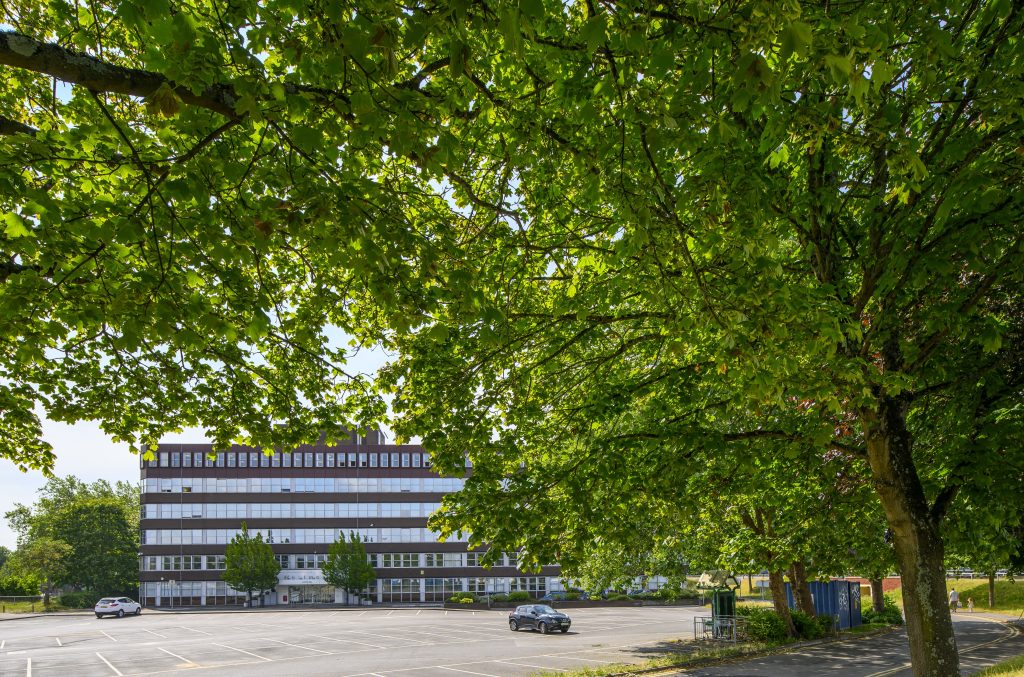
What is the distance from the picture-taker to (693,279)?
21.8ft

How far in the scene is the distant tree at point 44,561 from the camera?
67.4 meters

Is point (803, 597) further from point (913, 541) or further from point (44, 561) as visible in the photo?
point (44, 561)

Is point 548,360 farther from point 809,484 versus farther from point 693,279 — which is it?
point 809,484

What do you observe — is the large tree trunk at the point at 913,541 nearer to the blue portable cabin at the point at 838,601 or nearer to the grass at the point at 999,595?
the blue portable cabin at the point at 838,601

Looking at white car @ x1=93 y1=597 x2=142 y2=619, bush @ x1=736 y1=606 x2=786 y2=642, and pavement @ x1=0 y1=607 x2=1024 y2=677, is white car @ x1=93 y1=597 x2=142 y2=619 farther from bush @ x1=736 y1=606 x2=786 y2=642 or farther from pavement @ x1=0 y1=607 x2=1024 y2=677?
bush @ x1=736 y1=606 x2=786 y2=642

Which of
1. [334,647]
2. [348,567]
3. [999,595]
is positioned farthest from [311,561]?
[999,595]

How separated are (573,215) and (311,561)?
229 ft

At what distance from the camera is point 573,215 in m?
8.38

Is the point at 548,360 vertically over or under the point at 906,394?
over

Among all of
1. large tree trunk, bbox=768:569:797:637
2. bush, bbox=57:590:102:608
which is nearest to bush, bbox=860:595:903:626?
large tree trunk, bbox=768:569:797:637

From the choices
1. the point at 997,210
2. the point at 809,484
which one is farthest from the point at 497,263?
the point at 809,484

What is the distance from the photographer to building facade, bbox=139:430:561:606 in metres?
69.2

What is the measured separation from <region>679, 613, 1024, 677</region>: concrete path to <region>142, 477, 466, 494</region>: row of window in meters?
47.2

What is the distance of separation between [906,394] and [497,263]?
5555 mm
